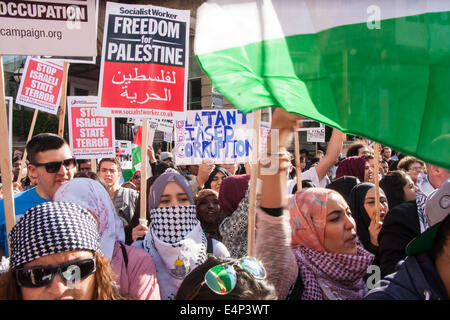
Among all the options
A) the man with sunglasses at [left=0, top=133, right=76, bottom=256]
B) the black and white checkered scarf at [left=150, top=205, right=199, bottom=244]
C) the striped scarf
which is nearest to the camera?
the striped scarf

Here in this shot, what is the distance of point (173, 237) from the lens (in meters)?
2.49

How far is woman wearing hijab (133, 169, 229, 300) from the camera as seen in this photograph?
2.38 metres

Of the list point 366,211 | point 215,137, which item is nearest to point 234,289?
point 366,211

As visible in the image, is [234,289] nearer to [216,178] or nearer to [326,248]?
[326,248]

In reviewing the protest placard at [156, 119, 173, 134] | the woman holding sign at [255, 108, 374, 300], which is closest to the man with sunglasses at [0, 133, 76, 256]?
the woman holding sign at [255, 108, 374, 300]

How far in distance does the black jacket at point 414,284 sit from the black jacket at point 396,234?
2.16ft

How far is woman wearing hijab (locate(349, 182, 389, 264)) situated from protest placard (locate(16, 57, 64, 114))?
12.5ft

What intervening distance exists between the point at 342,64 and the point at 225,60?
532 millimetres

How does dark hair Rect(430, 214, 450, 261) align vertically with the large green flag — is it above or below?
below

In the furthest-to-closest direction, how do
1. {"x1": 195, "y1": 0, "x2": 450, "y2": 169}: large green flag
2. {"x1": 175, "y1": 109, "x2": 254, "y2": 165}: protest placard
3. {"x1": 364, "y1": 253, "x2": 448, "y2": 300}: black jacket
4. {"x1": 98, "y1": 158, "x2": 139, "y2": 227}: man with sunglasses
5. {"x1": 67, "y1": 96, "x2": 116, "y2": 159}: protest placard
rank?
{"x1": 67, "y1": 96, "x2": 116, "y2": 159}: protest placard
{"x1": 175, "y1": 109, "x2": 254, "y2": 165}: protest placard
{"x1": 98, "y1": 158, "x2": 139, "y2": 227}: man with sunglasses
{"x1": 195, "y1": 0, "x2": 450, "y2": 169}: large green flag
{"x1": 364, "y1": 253, "x2": 448, "y2": 300}: black jacket

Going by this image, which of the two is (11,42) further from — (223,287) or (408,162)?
(408,162)

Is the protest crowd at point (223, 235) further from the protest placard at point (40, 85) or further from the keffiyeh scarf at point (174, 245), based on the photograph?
the protest placard at point (40, 85)

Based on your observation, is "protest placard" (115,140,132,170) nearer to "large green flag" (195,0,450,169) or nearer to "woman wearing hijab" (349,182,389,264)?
"woman wearing hijab" (349,182,389,264)

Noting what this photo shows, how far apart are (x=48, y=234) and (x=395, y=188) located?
9.06ft
